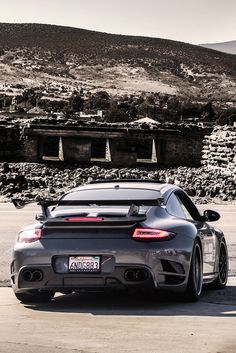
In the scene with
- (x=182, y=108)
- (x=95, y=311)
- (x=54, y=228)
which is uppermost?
(x=54, y=228)

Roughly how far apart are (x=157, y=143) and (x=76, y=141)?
641 centimetres

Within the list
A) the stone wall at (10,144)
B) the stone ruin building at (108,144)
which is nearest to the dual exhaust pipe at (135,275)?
the stone wall at (10,144)

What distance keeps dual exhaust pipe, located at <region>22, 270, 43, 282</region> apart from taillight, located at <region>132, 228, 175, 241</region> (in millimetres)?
1006

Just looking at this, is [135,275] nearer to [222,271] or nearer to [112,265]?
[112,265]

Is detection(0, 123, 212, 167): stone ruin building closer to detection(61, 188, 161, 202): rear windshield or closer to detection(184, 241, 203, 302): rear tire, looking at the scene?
detection(61, 188, 161, 202): rear windshield

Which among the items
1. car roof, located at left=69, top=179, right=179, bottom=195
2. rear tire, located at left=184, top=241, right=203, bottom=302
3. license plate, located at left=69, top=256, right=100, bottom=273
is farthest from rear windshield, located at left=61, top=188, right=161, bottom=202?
license plate, located at left=69, top=256, right=100, bottom=273

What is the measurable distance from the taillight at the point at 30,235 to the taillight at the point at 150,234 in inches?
38.0

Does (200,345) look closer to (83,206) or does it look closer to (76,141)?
(83,206)

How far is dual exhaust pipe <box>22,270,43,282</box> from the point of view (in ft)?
32.8

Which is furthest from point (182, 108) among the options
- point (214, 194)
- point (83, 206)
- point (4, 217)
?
point (83, 206)

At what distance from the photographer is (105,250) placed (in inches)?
385

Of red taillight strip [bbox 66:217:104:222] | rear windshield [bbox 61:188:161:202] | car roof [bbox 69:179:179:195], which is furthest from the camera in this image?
car roof [bbox 69:179:179:195]

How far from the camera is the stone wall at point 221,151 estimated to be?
60625mm

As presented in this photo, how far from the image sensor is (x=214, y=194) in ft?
111
